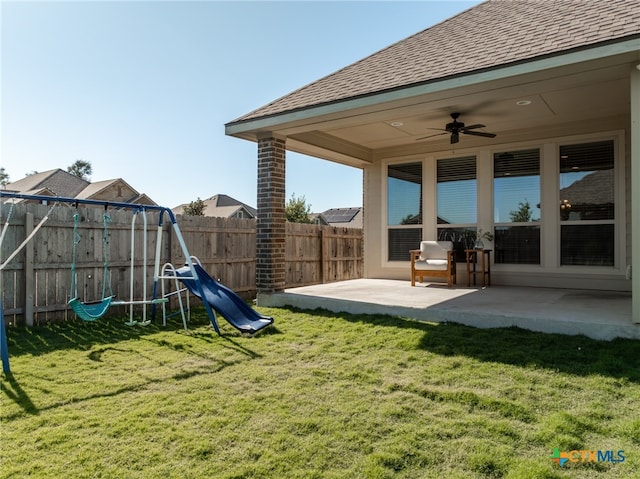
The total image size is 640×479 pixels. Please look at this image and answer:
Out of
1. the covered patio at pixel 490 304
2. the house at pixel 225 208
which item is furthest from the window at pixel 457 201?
the house at pixel 225 208

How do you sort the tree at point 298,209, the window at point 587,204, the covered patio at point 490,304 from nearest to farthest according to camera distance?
the covered patio at point 490,304 → the window at point 587,204 → the tree at point 298,209

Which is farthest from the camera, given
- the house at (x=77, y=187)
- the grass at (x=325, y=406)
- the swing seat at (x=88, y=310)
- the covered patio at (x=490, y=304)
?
the house at (x=77, y=187)

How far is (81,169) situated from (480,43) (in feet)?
172

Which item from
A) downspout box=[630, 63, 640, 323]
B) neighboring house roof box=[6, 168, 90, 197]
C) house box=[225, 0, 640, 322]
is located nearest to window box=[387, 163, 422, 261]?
house box=[225, 0, 640, 322]

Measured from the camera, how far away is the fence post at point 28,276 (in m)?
5.56

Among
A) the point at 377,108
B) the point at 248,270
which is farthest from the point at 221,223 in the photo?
the point at 377,108

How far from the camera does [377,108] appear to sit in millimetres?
5652

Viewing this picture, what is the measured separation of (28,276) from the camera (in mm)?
5586

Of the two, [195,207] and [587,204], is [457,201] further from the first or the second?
[195,207]

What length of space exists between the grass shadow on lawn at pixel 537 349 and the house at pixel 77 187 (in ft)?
77.7

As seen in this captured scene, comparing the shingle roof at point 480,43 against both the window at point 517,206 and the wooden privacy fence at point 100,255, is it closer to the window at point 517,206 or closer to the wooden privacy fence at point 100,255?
the wooden privacy fence at point 100,255

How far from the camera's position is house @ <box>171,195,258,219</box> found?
3334 centimetres

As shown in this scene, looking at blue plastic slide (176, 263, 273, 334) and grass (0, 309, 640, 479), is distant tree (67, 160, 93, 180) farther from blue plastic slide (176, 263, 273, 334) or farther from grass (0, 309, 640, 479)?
grass (0, 309, 640, 479)

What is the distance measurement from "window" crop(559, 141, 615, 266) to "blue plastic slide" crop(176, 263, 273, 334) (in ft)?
17.2
